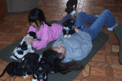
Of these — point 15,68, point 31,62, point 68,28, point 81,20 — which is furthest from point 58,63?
point 81,20

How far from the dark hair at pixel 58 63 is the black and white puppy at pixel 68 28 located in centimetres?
58

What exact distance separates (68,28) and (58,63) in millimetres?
730

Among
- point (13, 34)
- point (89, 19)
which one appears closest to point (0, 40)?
point (13, 34)

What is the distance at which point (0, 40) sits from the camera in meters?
2.58

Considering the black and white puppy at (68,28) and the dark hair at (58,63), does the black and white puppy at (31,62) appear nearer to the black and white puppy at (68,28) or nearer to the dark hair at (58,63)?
the dark hair at (58,63)

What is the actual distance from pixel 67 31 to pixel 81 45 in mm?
376

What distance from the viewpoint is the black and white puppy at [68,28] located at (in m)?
2.10

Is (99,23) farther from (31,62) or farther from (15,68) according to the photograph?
(15,68)

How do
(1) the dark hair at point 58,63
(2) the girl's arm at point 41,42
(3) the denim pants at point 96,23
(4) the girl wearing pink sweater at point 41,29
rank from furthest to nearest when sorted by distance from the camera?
(3) the denim pants at point 96,23, (2) the girl's arm at point 41,42, (4) the girl wearing pink sweater at point 41,29, (1) the dark hair at point 58,63

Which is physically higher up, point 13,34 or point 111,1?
point 111,1

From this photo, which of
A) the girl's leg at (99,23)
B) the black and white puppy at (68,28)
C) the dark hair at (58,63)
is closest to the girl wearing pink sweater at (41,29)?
the black and white puppy at (68,28)

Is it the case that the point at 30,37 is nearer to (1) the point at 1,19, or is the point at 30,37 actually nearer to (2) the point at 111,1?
(1) the point at 1,19

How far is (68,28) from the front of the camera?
2.13 m

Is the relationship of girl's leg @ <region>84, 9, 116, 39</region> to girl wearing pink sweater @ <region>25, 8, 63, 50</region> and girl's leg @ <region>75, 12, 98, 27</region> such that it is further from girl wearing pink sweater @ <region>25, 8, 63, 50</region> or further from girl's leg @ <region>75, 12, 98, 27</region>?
girl wearing pink sweater @ <region>25, 8, 63, 50</region>
